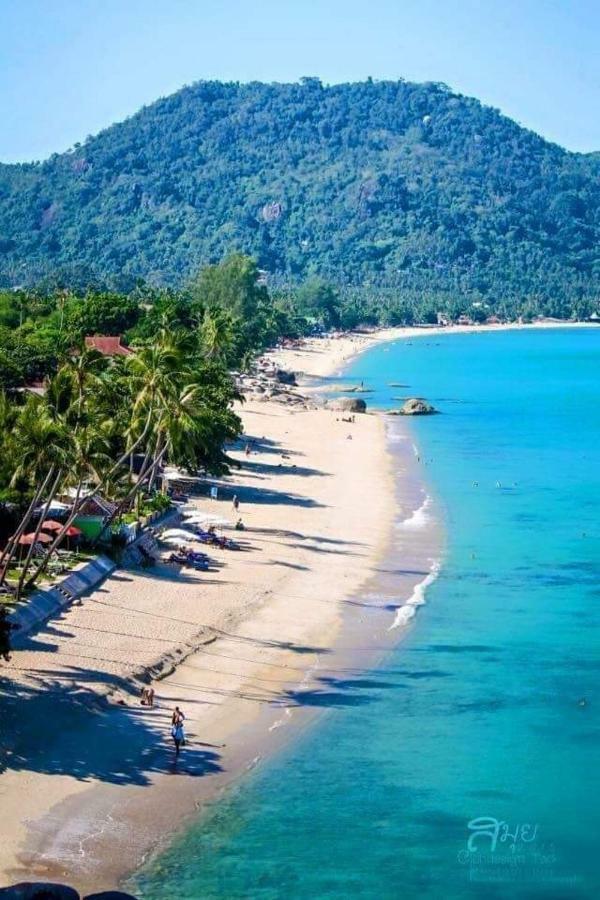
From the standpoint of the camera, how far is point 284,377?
132750mm

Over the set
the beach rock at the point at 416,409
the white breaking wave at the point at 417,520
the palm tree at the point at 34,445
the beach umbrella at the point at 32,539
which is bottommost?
the white breaking wave at the point at 417,520

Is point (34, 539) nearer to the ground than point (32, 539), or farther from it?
farther from it

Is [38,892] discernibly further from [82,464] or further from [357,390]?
[357,390]

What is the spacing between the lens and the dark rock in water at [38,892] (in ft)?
69.7

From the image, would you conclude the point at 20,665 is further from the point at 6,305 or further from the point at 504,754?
the point at 6,305

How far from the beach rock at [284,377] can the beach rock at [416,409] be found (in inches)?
833

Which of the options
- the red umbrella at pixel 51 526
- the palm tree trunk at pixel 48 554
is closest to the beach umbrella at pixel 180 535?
the red umbrella at pixel 51 526

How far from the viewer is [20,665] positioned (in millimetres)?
34281

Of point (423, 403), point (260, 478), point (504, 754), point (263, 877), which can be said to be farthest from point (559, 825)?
point (423, 403)

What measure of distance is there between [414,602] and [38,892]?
25.8 metres

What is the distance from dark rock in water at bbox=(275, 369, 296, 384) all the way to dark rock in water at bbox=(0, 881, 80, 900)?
109327mm

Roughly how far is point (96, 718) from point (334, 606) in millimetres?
14166

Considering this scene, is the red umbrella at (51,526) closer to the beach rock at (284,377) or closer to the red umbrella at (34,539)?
the red umbrella at (34,539)

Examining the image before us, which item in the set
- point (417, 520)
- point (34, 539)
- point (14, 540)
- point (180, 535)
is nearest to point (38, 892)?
point (14, 540)
